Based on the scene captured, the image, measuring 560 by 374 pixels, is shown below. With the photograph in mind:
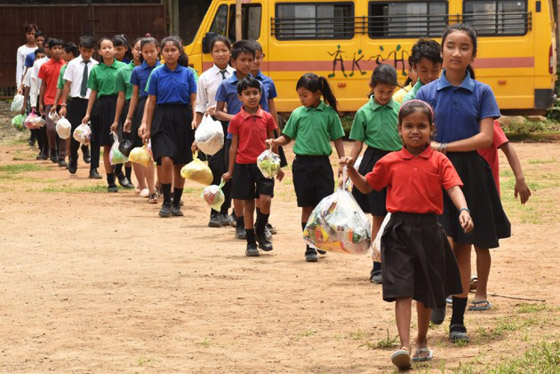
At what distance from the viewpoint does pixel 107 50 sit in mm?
13281

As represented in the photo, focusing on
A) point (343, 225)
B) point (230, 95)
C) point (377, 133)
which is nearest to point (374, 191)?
point (377, 133)

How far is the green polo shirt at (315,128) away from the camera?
340 inches

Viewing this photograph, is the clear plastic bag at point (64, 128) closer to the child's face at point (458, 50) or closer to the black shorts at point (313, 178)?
the black shorts at point (313, 178)

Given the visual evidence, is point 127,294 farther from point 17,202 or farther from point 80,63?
point 80,63

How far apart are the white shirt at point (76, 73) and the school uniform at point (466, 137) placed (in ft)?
29.5

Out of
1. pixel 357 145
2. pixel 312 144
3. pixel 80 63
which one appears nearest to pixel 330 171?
pixel 312 144

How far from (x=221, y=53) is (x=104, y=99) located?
11.9ft

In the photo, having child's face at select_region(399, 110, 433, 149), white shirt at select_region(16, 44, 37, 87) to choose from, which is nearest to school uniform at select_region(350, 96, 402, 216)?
child's face at select_region(399, 110, 433, 149)

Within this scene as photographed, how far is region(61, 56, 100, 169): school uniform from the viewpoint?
48.2 feet

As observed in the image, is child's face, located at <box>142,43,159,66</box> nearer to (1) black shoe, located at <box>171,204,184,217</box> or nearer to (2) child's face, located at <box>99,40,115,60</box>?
(2) child's face, located at <box>99,40,115,60</box>

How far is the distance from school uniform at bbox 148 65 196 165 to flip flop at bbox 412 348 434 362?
6.18 m

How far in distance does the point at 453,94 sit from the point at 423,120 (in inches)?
31.7

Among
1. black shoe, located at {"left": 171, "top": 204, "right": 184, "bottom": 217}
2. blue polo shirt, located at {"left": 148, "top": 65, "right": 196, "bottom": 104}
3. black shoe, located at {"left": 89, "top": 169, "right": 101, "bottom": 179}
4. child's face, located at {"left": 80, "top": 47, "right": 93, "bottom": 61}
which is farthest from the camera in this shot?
black shoe, located at {"left": 89, "top": 169, "right": 101, "bottom": 179}

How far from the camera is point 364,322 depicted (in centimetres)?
654
